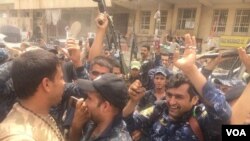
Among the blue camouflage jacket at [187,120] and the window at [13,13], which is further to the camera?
the window at [13,13]

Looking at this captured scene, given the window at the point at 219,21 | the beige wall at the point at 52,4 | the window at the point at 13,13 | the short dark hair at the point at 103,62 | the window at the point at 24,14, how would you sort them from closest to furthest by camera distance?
the short dark hair at the point at 103,62, the window at the point at 219,21, the beige wall at the point at 52,4, the window at the point at 24,14, the window at the point at 13,13

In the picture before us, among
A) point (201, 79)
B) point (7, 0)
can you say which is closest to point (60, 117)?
point (201, 79)

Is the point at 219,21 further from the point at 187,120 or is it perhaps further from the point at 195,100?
the point at 187,120

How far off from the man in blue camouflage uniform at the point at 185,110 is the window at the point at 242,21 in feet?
46.2

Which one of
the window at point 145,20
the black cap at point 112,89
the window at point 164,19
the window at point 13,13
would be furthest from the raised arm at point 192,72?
the window at point 13,13

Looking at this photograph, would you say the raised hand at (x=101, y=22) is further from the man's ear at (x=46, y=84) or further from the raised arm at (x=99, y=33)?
the man's ear at (x=46, y=84)

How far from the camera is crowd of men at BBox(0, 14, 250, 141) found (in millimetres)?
1606

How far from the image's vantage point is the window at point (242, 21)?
49.8 ft

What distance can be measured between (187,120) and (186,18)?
15667 millimetres

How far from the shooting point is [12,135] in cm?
143

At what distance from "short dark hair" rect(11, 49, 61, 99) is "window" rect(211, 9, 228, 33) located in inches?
603

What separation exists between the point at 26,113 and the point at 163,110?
122 cm

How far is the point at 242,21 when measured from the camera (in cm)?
1530

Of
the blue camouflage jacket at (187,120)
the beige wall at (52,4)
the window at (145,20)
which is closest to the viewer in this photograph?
the blue camouflage jacket at (187,120)
